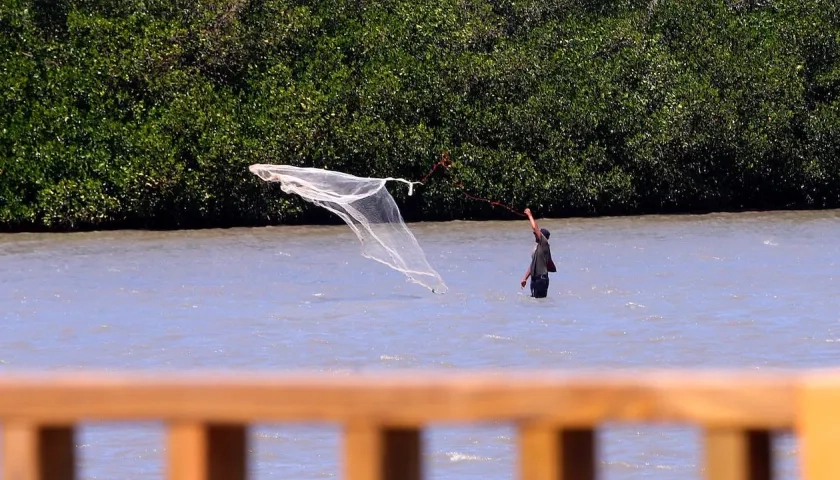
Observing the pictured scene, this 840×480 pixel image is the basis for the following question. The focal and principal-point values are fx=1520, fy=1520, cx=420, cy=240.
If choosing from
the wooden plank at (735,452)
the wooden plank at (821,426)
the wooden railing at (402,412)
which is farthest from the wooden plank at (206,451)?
the wooden plank at (821,426)

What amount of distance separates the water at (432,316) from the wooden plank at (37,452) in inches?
227

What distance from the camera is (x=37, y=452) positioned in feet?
7.68

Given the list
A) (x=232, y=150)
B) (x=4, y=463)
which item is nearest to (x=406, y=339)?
(x=4, y=463)

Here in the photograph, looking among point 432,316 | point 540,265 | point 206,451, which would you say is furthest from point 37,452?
point 540,265

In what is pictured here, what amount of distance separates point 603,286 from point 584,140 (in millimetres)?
19115

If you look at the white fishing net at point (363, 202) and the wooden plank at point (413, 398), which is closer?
the wooden plank at point (413, 398)

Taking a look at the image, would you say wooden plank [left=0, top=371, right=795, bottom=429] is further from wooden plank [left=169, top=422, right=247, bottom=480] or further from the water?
the water

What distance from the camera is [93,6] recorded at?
4028 centimetres

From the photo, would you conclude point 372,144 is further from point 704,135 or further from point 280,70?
point 704,135

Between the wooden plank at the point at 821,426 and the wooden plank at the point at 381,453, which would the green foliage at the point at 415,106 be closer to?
the wooden plank at the point at 381,453

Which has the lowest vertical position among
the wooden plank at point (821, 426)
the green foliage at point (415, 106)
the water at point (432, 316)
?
the water at point (432, 316)

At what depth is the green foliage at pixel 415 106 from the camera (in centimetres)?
3853

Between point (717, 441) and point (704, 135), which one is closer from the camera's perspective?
point (717, 441)

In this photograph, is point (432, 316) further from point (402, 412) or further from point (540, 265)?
point (402, 412)
